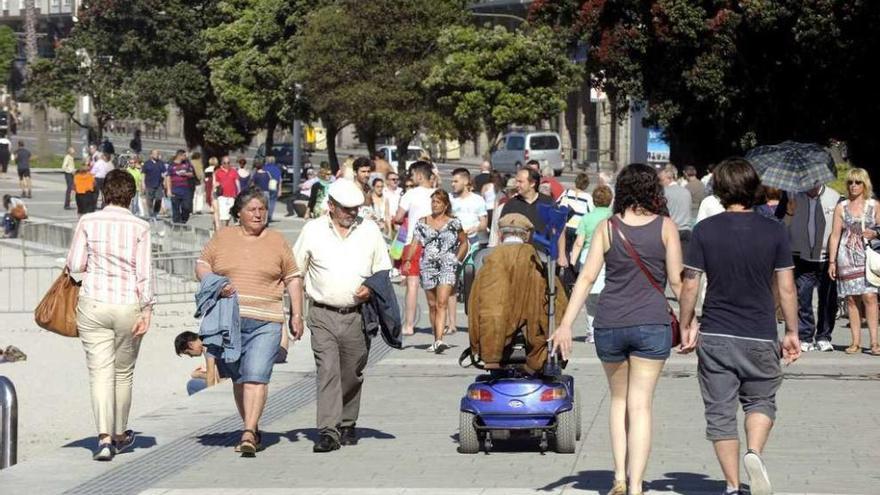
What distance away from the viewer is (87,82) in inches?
2429

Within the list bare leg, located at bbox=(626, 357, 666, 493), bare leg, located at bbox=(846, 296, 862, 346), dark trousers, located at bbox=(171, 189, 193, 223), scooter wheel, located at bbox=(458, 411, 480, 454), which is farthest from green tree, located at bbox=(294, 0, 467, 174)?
bare leg, located at bbox=(626, 357, 666, 493)

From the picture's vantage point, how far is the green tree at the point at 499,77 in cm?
4184

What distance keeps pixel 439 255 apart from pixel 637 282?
26.0 feet

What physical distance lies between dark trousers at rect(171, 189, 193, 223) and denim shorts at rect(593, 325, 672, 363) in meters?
28.7

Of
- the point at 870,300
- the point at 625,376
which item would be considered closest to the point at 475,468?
the point at 625,376

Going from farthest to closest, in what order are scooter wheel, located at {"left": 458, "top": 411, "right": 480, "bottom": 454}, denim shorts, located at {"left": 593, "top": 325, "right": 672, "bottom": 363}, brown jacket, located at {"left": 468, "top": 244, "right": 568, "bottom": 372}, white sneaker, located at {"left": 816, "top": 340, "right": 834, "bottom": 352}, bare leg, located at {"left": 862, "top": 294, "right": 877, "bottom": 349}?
white sneaker, located at {"left": 816, "top": 340, "right": 834, "bottom": 352} → bare leg, located at {"left": 862, "top": 294, "right": 877, "bottom": 349} → scooter wheel, located at {"left": 458, "top": 411, "right": 480, "bottom": 454} → brown jacket, located at {"left": 468, "top": 244, "right": 568, "bottom": 372} → denim shorts, located at {"left": 593, "top": 325, "right": 672, "bottom": 363}

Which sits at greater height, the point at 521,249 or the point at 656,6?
the point at 656,6

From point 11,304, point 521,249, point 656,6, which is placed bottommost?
point 11,304

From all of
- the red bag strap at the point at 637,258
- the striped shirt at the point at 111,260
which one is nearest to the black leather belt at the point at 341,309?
the striped shirt at the point at 111,260

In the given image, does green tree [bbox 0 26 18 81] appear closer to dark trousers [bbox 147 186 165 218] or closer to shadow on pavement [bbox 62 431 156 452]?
dark trousers [bbox 147 186 165 218]

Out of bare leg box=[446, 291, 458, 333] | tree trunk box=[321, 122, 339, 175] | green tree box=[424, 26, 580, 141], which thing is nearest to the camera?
bare leg box=[446, 291, 458, 333]

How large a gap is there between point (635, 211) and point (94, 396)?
3.45 meters

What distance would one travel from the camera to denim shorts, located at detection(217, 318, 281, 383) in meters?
10.5

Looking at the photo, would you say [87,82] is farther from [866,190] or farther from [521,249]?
[521,249]
